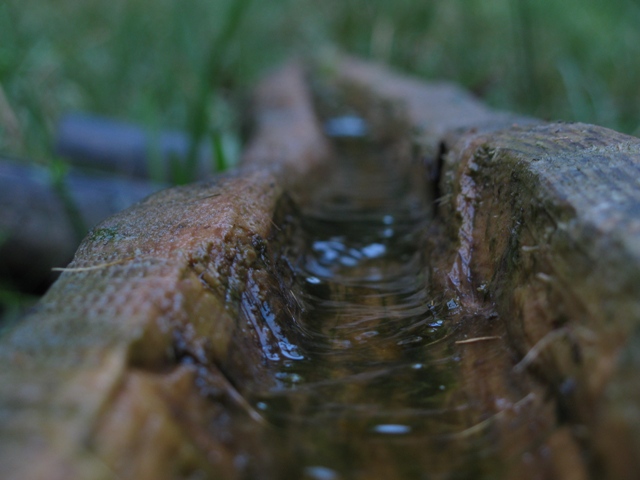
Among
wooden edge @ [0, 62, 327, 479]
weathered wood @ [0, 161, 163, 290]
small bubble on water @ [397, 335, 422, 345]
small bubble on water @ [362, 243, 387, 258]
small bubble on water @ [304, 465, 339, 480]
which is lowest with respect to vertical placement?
weathered wood @ [0, 161, 163, 290]

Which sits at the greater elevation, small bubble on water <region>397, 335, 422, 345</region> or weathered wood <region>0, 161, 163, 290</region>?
small bubble on water <region>397, 335, 422, 345</region>

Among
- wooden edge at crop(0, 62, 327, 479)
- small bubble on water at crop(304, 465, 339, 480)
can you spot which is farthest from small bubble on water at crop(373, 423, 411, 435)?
wooden edge at crop(0, 62, 327, 479)

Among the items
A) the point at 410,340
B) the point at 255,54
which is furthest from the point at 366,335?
the point at 255,54

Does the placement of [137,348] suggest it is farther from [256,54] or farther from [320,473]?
[256,54]

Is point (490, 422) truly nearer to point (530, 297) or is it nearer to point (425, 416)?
point (425, 416)

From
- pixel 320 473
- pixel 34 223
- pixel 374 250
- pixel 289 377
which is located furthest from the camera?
pixel 34 223

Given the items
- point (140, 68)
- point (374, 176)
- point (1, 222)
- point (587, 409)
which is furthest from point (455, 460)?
point (140, 68)

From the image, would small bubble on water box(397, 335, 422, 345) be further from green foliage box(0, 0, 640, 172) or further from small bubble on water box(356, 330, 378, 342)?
green foliage box(0, 0, 640, 172)
